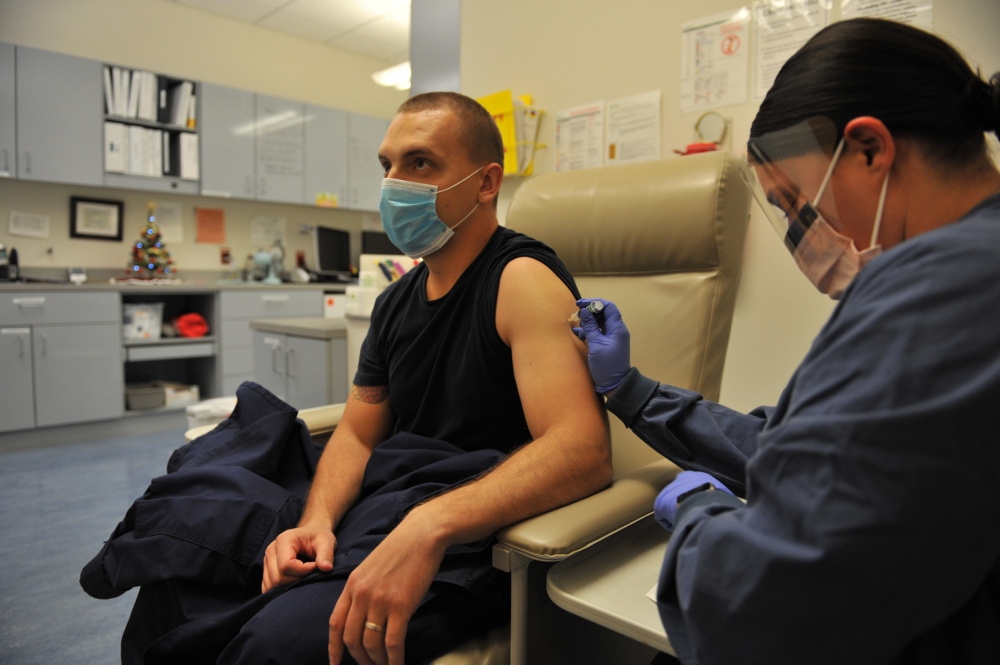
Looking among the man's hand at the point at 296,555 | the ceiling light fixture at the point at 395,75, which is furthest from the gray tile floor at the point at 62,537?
the ceiling light fixture at the point at 395,75

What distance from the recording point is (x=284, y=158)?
462 centimetres

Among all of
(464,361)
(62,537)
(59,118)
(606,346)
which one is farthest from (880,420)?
(59,118)

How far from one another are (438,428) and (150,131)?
12.5 feet

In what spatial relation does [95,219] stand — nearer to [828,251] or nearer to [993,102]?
[828,251]

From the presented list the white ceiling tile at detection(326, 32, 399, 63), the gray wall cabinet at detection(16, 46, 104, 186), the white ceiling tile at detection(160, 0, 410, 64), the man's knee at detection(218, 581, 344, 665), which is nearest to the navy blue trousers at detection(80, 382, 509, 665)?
the man's knee at detection(218, 581, 344, 665)

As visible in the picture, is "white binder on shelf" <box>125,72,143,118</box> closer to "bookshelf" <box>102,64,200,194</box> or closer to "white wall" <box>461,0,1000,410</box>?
"bookshelf" <box>102,64,200,194</box>

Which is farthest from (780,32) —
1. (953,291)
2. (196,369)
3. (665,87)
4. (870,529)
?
(196,369)

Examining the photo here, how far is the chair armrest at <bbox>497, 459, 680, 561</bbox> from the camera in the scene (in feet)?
2.55

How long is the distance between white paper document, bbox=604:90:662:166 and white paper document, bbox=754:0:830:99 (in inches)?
11.9

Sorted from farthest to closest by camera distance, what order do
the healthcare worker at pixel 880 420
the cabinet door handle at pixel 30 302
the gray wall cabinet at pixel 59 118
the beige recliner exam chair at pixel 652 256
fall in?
1. the gray wall cabinet at pixel 59 118
2. the cabinet door handle at pixel 30 302
3. the beige recliner exam chair at pixel 652 256
4. the healthcare worker at pixel 880 420

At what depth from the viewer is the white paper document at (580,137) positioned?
198cm

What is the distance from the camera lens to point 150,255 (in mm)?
4160

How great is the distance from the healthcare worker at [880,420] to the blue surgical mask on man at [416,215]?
0.72 metres

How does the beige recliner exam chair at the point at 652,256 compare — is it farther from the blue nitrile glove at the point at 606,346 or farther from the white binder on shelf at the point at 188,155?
the white binder on shelf at the point at 188,155
